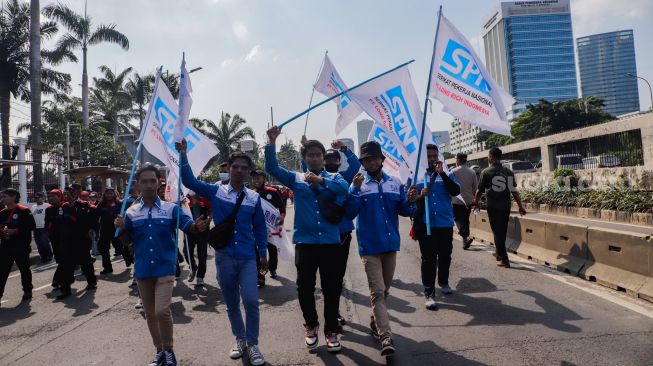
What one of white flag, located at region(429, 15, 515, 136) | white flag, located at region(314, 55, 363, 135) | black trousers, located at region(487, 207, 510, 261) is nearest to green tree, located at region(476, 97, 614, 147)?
black trousers, located at region(487, 207, 510, 261)

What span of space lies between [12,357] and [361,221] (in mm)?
3685

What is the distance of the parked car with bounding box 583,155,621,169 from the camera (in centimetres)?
1670

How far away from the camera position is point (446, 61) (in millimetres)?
5270

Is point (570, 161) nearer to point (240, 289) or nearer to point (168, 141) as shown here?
point (168, 141)

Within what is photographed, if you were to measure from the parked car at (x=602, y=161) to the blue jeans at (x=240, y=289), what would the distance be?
1672 centimetres

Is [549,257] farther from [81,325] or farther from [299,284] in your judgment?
[81,325]

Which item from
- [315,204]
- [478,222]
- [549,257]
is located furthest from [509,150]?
[315,204]

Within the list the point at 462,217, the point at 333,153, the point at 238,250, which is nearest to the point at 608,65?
the point at 462,217

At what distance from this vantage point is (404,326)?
4.63m

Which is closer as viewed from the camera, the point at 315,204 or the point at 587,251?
the point at 315,204

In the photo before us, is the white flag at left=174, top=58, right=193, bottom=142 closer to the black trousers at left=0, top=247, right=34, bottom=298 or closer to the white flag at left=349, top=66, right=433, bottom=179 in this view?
the white flag at left=349, top=66, right=433, bottom=179

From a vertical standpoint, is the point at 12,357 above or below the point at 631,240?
below

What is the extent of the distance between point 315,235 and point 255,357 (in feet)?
3.71

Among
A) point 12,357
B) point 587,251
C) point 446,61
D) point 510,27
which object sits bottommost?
point 12,357
